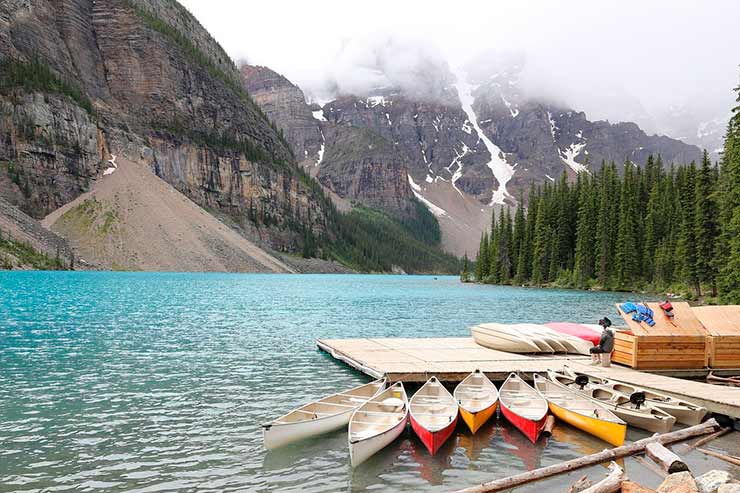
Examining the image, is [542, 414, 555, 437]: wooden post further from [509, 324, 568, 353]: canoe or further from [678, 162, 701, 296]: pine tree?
[678, 162, 701, 296]: pine tree

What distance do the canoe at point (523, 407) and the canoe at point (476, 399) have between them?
46cm

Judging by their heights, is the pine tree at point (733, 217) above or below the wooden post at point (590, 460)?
above

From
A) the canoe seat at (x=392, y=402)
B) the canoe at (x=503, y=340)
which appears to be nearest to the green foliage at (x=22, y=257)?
the canoe at (x=503, y=340)

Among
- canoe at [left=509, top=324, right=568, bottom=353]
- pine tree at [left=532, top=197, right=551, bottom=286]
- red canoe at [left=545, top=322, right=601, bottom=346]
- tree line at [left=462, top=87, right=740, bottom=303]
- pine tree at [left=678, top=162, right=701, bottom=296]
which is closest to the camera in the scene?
canoe at [left=509, top=324, right=568, bottom=353]

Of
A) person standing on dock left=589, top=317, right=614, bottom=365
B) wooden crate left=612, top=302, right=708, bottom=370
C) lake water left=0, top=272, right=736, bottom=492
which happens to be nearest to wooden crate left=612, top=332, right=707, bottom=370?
wooden crate left=612, top=302, right=708, bottom=370

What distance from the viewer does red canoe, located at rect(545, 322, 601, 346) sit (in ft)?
96.3

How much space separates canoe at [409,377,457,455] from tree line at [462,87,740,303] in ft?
149

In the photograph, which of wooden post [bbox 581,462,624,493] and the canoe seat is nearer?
wooden post [bbox 581,462,624,493]

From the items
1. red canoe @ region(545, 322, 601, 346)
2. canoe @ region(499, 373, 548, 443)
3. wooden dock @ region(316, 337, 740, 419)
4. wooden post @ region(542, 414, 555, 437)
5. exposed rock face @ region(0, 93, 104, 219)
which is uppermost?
exposed rock face @ region(0, 93, 104, 219)

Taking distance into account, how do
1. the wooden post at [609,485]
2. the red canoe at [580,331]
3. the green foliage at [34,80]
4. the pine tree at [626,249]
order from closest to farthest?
the wooden post at [609,485]
the red canoe at [580,331]
the pine tree at [626,249]
the green foliage at [34,80]

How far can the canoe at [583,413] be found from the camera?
15727 millimetres

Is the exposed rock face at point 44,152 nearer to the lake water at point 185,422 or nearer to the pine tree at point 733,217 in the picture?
the lake water at point 185,422

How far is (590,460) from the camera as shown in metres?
Answer: 13.3

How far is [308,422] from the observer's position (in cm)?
1586
